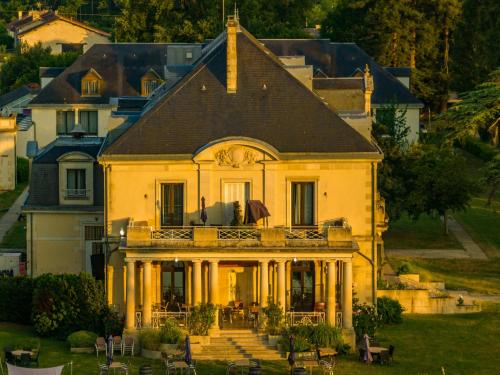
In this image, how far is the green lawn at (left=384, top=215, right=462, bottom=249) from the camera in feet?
292

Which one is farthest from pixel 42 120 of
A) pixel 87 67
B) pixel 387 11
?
pixel 387 11

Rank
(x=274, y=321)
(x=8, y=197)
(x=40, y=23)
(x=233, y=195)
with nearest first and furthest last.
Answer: (x=274, y=321), (x=233, y=195), (x=8, y=197), (x=40, y=23)

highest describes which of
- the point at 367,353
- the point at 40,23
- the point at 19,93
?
the point at 40,23

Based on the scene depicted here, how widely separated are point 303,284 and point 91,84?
46.5m

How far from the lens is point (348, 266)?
212 feet

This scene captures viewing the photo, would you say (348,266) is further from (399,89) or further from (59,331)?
(399,89)

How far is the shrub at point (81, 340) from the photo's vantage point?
63156mm

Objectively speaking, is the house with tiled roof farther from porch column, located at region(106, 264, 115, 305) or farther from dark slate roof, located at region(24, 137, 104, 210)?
dark slate roof, located at region(24, 137, 104, 210)

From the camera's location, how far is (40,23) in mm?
175500

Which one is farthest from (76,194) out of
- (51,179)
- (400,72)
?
(400,72)

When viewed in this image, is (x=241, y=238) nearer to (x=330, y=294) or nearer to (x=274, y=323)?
(x=274, y=323)

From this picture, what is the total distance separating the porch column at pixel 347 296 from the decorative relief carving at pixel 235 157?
19.7ft

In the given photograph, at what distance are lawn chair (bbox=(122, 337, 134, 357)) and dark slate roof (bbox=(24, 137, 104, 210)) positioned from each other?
1084cm

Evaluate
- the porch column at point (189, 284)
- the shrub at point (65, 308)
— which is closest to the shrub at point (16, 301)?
the shrub at point (65, 308)
